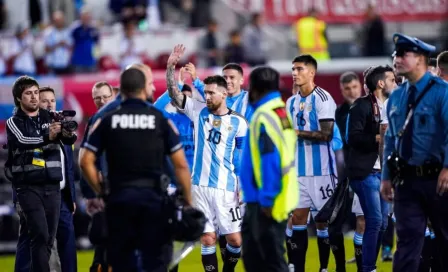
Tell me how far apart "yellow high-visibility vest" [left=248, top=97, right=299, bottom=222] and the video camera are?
240 cm

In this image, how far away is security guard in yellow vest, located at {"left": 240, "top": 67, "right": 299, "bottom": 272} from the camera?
9242 millimetres

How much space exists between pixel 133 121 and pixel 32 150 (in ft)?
8.51

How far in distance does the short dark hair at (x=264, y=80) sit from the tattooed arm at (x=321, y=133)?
109 inches

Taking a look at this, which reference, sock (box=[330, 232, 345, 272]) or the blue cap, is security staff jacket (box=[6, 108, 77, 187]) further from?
the blue cap

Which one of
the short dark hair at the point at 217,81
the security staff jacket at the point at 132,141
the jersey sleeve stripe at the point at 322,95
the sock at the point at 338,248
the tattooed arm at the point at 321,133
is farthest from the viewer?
the sock at the point at 338,248

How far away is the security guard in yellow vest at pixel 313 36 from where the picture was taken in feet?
78.9

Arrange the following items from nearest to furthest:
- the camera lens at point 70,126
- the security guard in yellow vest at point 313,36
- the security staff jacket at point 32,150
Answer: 1. the camera lens at point 70,126
2. the security staff jacket at point 32,150
3. the security guard in yellow vest at point 313,36

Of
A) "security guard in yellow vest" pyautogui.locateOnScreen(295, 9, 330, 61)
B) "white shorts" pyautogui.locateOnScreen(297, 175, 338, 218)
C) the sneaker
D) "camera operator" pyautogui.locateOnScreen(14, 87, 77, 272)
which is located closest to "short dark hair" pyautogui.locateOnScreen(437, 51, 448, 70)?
"white shorts" pyautogui.locateOnScreen(297, 175, 338, 218)

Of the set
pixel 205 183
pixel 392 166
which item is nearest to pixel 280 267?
pixel 392 166

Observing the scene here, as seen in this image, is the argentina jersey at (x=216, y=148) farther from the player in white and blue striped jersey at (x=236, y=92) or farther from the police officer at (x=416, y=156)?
the police officer at (x=416, y=156)

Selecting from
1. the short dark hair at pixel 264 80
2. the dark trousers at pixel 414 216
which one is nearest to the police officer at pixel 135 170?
the short dark hair at pixel 264 80

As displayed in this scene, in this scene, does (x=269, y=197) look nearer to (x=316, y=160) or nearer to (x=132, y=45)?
(x=316, y=160)

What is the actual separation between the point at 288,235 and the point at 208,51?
10.5 m

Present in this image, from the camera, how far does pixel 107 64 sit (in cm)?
2242
